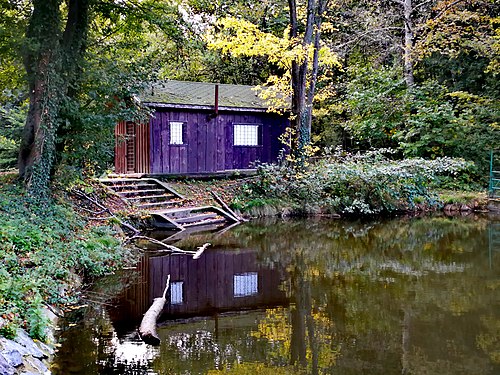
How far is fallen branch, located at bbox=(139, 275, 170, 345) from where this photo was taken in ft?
20.5

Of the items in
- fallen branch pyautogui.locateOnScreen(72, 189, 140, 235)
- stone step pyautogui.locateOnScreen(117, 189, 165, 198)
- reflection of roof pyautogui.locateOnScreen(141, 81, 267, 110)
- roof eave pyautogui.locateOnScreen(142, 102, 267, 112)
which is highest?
reflection of roof pyautogui.locateOnScreen(141, 81, 267, 110)

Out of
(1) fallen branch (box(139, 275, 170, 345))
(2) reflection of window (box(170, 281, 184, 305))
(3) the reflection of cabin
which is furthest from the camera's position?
(2) reflection of window (box(170, 281, 184, 305))

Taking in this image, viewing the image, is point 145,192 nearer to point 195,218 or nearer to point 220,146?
point 195,218

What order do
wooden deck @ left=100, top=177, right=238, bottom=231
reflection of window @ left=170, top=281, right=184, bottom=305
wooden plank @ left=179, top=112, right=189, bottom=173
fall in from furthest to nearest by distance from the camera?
wooden plank @ left=179, top=112, right=189, bottom=173
wooden deck @ left=100, top=177, right=238, bottom=231
reflection of window @ left=170, top=281, right=184, bottom=305

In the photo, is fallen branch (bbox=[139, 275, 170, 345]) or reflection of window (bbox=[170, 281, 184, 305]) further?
reflection of window (bbox=[170, 281, 184, 305])

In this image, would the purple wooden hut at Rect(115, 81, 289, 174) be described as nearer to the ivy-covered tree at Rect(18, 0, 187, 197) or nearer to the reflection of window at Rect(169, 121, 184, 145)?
the reflection of window at Rect(169, 121, 184, 145)

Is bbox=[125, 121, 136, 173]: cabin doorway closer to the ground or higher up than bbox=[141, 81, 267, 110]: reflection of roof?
closer to the ground

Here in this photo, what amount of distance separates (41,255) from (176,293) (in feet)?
7.27

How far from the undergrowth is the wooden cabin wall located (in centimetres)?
723

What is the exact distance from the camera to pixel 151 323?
6648mm

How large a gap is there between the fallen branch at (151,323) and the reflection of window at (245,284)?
4.82 ft

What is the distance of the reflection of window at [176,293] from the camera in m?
8.20

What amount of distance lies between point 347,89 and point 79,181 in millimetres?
15912

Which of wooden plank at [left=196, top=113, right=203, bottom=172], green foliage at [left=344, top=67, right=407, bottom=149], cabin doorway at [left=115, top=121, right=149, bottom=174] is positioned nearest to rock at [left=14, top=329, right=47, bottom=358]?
cabin doorway at [left=115, top=121, right=149, bottom=174]
